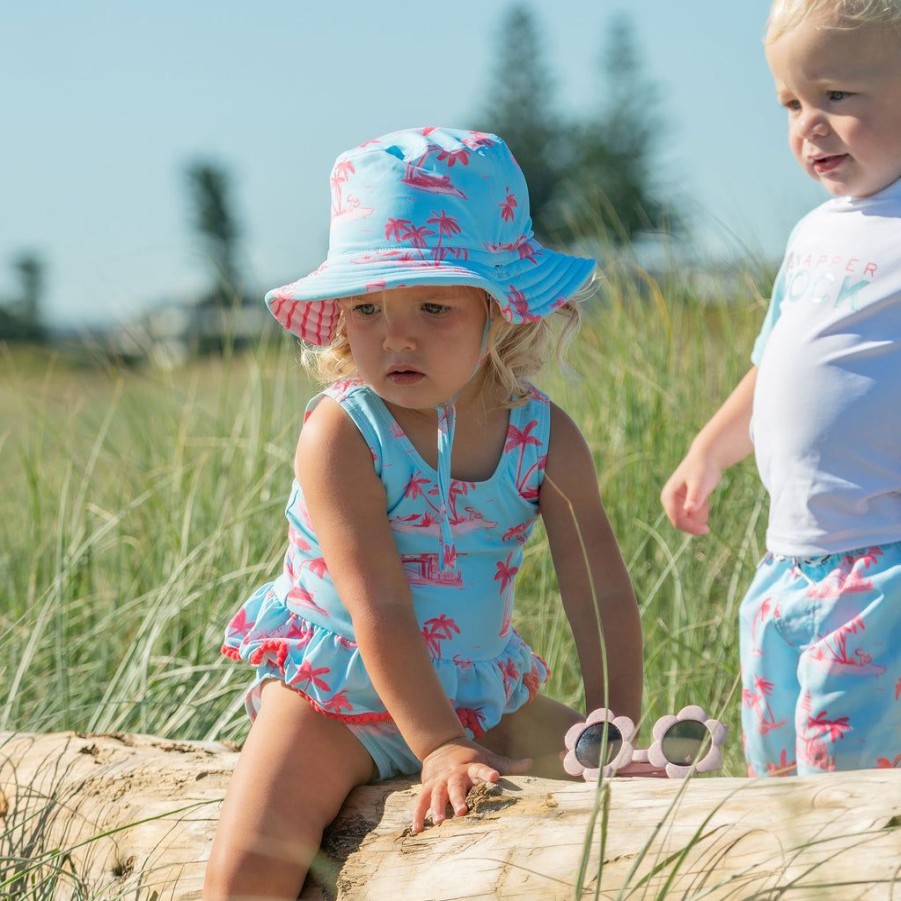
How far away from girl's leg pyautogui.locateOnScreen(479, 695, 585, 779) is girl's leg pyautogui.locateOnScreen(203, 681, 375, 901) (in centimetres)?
27

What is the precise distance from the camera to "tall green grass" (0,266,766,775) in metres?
3.35

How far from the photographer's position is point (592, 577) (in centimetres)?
240

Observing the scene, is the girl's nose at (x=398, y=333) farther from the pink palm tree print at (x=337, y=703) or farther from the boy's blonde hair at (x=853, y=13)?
the boy's blonde hair at (x=853, y=13)

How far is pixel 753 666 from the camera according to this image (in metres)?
2.61

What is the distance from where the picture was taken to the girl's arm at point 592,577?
2381mm

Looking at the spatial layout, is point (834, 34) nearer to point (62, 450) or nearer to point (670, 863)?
point (670, 863)

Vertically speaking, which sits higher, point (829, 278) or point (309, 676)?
point (829, 278)

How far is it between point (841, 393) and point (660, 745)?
85cm

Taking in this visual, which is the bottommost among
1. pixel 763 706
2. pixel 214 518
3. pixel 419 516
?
pixel 214 518

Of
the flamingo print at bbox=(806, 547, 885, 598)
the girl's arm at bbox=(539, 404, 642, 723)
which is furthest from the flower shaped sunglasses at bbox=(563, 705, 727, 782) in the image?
the flamingo print at bbox=(806, 547, 885, 598)

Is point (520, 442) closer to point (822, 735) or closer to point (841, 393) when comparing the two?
point (841, 393)

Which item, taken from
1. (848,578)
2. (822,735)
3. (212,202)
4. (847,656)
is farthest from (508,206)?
(212,202)

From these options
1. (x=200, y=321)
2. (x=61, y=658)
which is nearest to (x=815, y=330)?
(x=61, y=658)

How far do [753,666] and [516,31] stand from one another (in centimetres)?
5837
